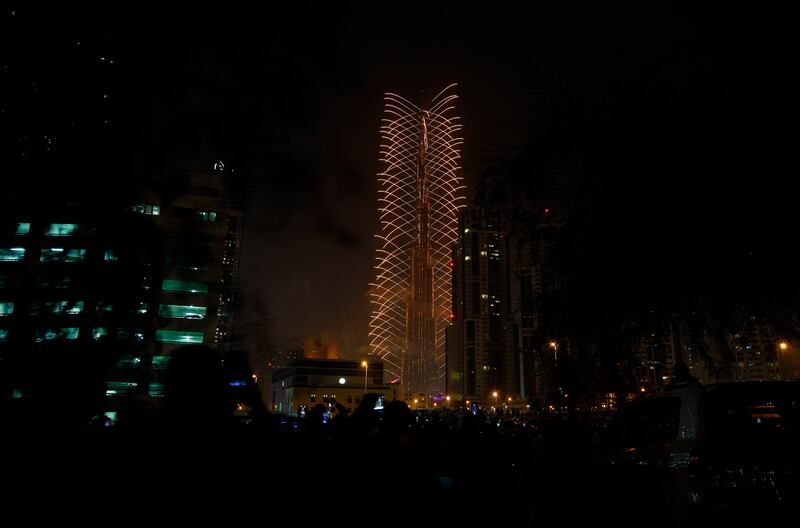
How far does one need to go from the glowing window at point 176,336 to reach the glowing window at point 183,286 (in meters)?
6.68

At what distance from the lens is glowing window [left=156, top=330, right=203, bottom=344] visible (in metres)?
86.3

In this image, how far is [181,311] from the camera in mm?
87625

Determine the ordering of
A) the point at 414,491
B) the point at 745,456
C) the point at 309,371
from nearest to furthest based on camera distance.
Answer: the point at 414,491
the point at 745,456
the point at 309,371

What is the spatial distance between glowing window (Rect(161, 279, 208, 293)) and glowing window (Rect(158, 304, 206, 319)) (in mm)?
2649

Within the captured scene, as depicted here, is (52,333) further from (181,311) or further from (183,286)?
(183,286)

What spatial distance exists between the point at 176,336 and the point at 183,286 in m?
8.20

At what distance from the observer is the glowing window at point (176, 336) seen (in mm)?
86312

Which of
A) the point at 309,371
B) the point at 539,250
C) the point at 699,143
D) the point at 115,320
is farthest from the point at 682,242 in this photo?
the point at 309,371

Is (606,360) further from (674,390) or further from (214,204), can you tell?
(214,204)

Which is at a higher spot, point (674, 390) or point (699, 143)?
point (699, 143)

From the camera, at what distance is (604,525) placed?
6113mm

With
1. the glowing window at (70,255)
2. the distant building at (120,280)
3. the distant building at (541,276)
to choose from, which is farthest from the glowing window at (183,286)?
the distant building at (541,276)

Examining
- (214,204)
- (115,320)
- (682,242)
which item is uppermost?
(214,204)

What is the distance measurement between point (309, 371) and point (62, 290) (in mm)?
109739
